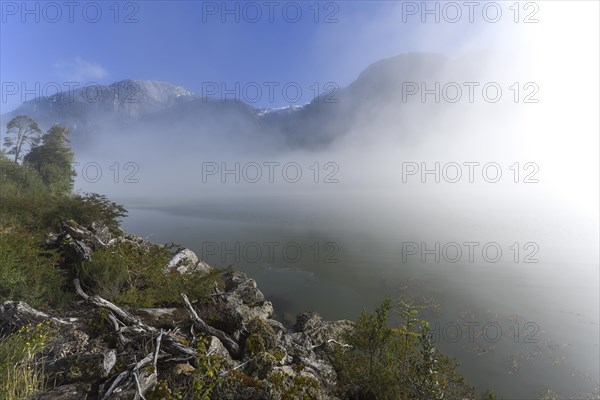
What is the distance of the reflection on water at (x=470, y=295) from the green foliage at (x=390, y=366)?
8136mm

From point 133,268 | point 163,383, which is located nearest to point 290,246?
point 133,268

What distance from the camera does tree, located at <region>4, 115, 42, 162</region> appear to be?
45.7m

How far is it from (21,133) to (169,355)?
6292 centimetres

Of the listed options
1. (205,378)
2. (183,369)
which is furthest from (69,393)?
(205,378)

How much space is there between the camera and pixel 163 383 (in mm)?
4836

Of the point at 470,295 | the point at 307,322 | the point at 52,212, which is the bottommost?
the point at 470,295

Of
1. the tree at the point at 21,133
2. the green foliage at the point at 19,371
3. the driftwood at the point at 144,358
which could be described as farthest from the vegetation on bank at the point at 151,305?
the tree at the point at 21,133

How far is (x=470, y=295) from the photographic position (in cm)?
2069

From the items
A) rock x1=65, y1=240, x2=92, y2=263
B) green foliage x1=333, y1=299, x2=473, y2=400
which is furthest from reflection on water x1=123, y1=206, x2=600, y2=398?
rock x1=65, y1=240, x2=92, y2=263

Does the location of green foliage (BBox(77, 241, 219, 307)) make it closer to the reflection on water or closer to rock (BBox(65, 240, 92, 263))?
rock (BBox(65, 240, 92, 263))

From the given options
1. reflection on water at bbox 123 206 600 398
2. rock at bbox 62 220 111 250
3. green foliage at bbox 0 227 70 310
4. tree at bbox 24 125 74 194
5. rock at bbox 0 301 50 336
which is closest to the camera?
rock at bbox 0 301 50 336

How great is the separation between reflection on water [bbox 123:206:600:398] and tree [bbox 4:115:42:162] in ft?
114

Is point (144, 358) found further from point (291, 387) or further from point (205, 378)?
point (291, 387)

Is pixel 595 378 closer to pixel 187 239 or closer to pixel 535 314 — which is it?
pixel 535 314
